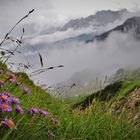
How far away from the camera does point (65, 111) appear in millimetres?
9094

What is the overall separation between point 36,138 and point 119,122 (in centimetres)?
341

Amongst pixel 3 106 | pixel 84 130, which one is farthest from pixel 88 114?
pixel 3 106

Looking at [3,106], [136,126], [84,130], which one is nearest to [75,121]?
[84,130]

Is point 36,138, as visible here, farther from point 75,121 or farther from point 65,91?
point 65,91

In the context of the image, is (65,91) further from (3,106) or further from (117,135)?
(3,106)

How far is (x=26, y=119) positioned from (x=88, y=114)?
10.5 feet

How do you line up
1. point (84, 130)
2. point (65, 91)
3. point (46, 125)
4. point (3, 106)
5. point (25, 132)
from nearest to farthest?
point (3, 106), point (25, 132), point (46, 125), point (84, 130), point (65, 91)

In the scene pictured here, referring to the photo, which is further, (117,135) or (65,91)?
(65,91)

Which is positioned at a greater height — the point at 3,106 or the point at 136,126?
the point at 3,106

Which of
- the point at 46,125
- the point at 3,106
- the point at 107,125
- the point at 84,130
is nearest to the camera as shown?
the point at 3,106

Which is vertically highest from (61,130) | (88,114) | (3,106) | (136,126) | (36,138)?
(3,106)

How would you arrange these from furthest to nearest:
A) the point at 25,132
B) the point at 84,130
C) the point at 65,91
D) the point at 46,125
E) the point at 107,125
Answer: the point at 65,91 → the point at 107,125 → the point at 84,130 → the point at 46,125 → the point at 25,132

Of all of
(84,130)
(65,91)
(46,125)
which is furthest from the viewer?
(65,91)

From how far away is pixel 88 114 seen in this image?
8.94 metres
